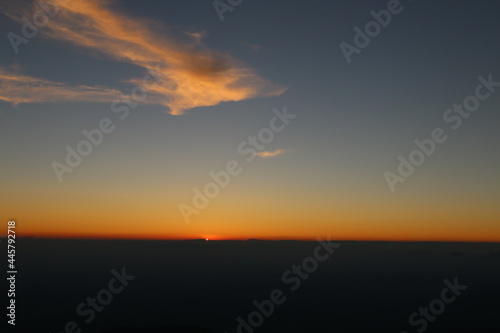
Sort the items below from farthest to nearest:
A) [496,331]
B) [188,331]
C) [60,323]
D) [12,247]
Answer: [60,323]
[496,331]
[188,331]
[12,247]

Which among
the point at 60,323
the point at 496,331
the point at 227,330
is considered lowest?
the point at 496,331

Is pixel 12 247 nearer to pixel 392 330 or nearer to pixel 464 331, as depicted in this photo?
pixel 392 330

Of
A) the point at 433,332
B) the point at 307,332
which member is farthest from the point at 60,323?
the point at 433,332

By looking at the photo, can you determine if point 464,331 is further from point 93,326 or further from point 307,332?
point 93,326

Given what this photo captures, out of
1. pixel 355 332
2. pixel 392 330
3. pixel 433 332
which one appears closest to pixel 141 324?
pixel 355 332

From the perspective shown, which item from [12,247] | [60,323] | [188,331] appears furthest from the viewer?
[60,323]

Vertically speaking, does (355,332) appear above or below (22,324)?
below

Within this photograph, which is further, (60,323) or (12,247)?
(60,323)

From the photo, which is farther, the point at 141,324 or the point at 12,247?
the point at 141,324

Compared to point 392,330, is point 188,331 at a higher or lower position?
higher
